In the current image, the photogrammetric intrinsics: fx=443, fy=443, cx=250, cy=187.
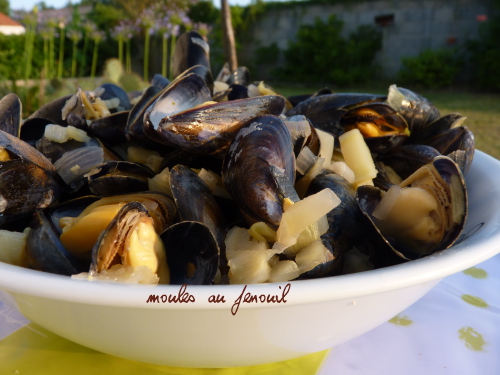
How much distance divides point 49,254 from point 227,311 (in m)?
0.32

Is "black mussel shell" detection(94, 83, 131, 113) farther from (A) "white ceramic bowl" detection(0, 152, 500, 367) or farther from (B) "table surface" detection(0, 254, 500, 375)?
(A) "white ceramic bowl" detection(0, 152, 500, 367)

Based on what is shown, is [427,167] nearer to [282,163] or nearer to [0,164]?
[282,163]

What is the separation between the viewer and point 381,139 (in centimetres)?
105

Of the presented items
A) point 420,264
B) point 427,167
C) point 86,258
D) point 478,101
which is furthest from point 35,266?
point 478,101

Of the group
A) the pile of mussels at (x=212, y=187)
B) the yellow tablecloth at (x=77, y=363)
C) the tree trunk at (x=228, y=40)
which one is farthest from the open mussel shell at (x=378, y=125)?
the tree trunk at (x=228, y=40)

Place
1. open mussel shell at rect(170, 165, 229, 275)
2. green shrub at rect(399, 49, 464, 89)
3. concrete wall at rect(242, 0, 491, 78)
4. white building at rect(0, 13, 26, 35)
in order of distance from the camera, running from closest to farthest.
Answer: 1. open mussel shell at rect(170, 165, 229, 275)
2. green shrub at rect(399, 49, 464, 89)
3. concrete wall at rect(242, 0, 491, 78)
4. white building at rect(0, 13, 26, 35)

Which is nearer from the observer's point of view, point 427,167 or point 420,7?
point 427,167

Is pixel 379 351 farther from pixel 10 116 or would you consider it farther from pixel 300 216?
pixel 10 116

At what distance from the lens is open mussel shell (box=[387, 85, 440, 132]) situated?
114cm

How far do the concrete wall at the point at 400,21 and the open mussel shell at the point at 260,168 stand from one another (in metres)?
10.9

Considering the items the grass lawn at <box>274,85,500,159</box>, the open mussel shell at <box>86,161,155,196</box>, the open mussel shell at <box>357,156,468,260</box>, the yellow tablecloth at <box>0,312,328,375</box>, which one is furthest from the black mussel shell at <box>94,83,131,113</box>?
the grass lawn at <box>274,85,500,159</box>

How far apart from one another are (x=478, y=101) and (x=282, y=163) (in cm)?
867

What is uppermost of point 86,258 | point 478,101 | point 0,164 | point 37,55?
point 0,164

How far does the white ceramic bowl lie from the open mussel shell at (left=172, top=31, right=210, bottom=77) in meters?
0.93
